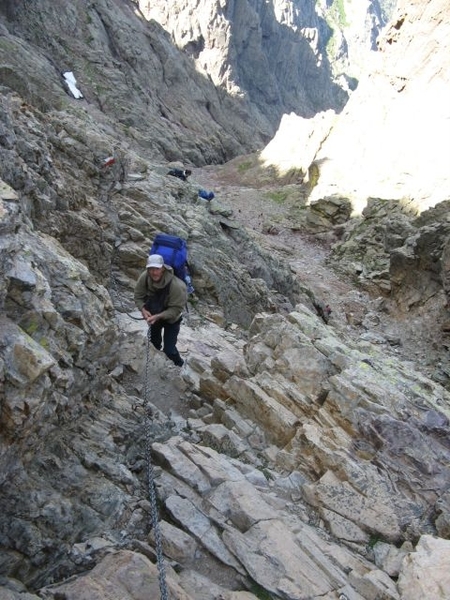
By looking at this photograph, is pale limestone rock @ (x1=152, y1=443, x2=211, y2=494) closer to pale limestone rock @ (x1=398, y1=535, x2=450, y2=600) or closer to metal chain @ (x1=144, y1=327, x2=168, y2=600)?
metal chain @ (x1=144, y1=327, x2=168, y2=600)

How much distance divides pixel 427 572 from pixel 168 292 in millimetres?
5811

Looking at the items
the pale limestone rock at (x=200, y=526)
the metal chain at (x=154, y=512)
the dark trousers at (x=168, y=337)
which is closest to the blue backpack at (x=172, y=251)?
the dark trousers at (x=168, y=337)

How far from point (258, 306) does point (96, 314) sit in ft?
36.2

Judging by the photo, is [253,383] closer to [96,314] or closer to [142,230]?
[96,314]

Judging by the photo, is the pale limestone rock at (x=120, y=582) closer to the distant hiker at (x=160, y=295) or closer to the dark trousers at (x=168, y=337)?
the distant hiker at (x=160, y=295)

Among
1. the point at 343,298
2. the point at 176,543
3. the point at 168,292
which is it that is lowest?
the point at 176,543

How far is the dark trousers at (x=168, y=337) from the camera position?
964 cm

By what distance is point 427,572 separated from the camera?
5.93 m

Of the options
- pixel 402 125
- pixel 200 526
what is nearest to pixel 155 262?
pixel 200 526

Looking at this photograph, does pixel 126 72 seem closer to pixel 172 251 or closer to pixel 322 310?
pixel 322 310

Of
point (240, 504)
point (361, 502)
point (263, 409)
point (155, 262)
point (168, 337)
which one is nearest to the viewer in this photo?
point (240, 504)

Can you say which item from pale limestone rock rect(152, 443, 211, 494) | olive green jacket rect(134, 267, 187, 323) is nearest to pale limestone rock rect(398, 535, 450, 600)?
pale limestone rock rect(152, 443, 211, 494)

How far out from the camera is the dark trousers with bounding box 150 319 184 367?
31.6 feet

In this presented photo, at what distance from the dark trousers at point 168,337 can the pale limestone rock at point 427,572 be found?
223 inches
